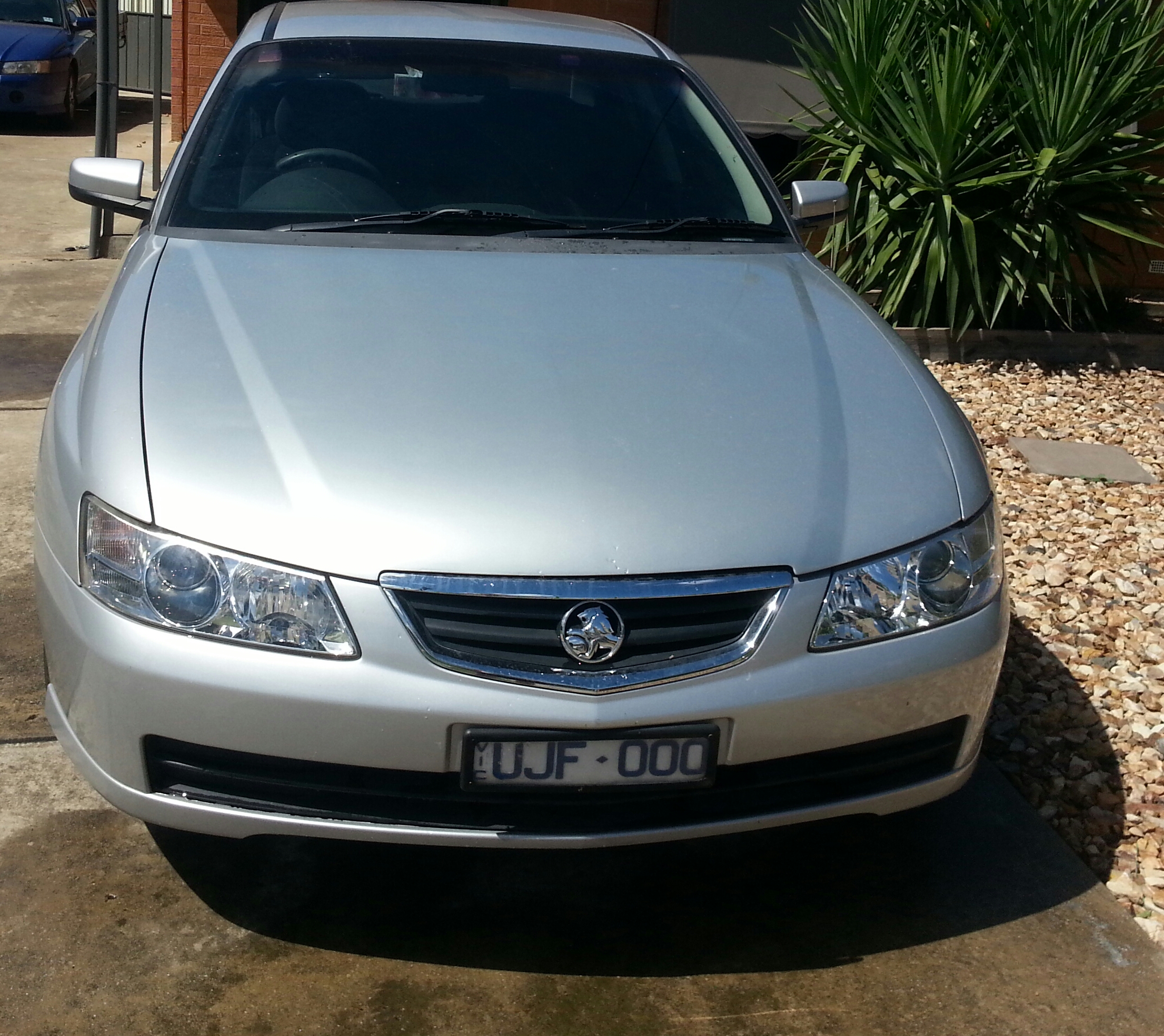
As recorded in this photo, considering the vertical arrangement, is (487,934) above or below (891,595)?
below

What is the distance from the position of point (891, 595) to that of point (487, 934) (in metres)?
0.96

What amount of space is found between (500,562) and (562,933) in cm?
81

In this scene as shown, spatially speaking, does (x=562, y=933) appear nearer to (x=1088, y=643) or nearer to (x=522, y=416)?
(x=522, y=416)

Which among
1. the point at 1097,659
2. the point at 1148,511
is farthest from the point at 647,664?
the point at 1148,511

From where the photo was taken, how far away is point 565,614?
2.14 m

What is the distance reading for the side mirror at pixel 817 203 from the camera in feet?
12.3

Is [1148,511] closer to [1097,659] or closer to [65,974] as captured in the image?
[1097,659]

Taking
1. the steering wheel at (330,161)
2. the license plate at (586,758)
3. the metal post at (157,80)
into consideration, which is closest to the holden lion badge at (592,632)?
the license plate at (586,758)

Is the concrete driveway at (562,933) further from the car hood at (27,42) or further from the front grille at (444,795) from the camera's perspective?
the car hood at (27,42)

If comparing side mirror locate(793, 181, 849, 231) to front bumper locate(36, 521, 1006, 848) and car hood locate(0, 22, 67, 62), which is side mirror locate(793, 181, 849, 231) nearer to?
front bumper locate(36, 521, 1006, 848)

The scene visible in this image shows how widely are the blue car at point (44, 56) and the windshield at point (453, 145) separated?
9577mm

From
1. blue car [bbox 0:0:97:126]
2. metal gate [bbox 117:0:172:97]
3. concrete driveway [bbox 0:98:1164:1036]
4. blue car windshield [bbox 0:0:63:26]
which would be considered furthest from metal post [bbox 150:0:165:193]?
metal gate [bbox 117:0:172:97]

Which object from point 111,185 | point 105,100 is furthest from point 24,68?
point 111,185

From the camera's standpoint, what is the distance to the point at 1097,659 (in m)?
3.70
